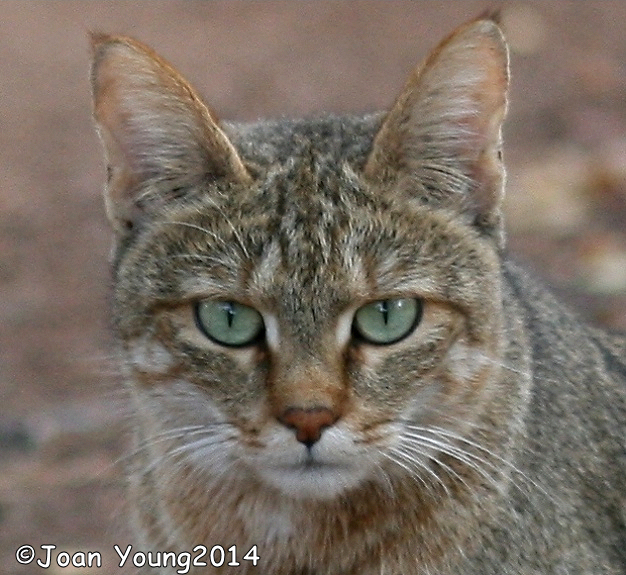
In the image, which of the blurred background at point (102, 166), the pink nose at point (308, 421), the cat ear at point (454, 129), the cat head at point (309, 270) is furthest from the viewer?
the blurred background at point (102, 166)


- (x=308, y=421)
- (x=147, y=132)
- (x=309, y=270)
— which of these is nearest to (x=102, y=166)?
(x=147, y=132)

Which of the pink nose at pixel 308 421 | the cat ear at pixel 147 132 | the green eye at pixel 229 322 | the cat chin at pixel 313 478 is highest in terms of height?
the cat ear at pixel 147 132

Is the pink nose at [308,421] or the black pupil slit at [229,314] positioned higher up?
the black pupil slit at [229,314]

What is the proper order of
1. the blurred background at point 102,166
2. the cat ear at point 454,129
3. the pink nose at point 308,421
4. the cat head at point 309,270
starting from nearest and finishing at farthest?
the pink nose at point 308,421, the cat head at point 309,270, the cat ear at point 454,129, the blurred background at point 102,166

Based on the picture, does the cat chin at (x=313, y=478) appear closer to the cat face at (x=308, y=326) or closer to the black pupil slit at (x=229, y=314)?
the cat face at (x=308, y=326)

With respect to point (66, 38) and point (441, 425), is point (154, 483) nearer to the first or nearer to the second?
point (441, 425)

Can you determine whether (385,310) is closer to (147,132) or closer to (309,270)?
(309,270)

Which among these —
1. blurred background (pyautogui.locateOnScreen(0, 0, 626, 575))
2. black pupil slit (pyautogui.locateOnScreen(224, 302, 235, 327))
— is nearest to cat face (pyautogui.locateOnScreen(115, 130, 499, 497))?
black pupil slit (pyautogui.locateOnScreen(224, 302, 235, 327))

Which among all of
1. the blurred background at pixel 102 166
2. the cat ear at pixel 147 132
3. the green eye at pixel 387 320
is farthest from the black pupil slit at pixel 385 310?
the blurred background at pixel 102 166
